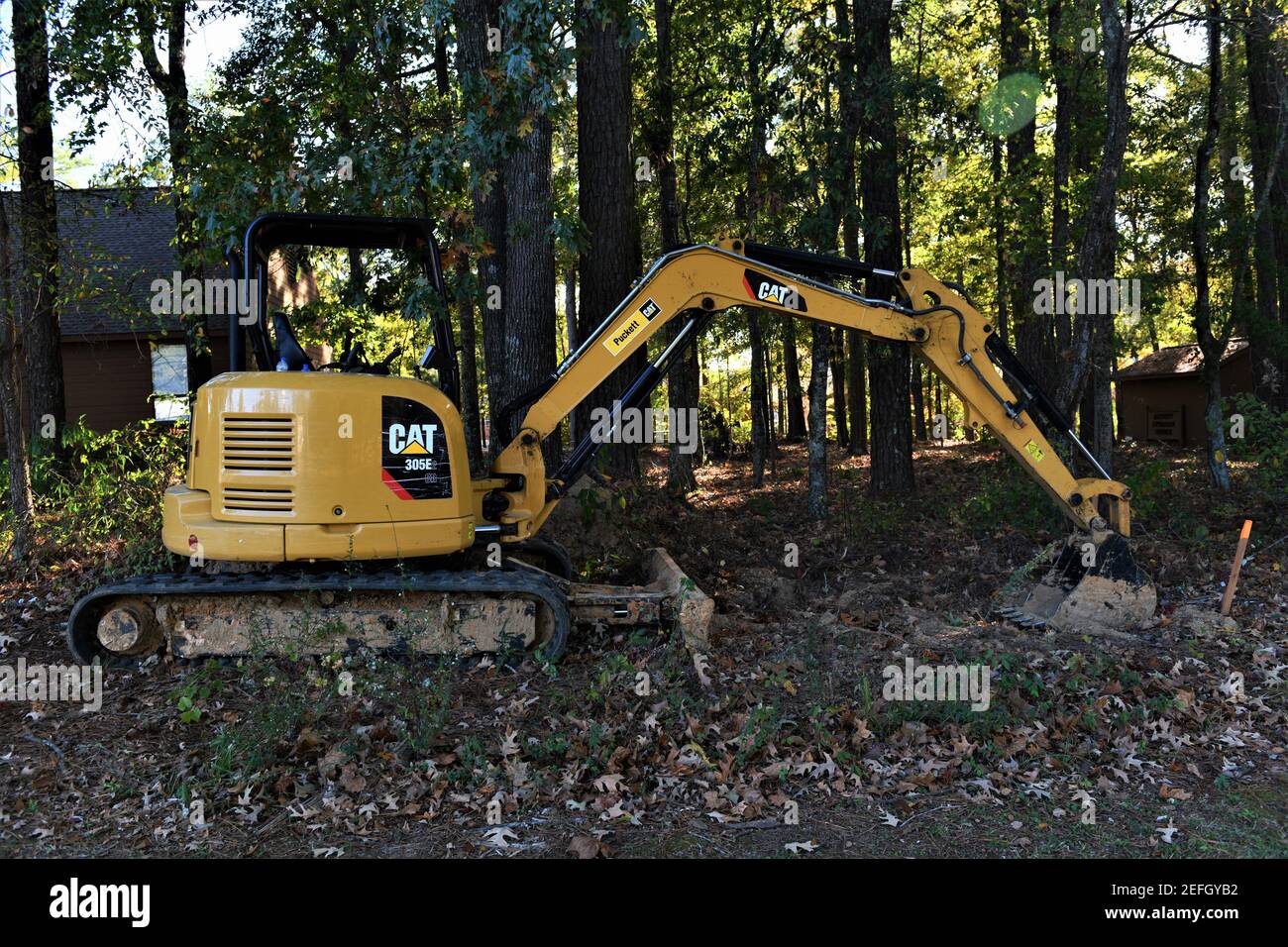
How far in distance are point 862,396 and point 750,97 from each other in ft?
34.8

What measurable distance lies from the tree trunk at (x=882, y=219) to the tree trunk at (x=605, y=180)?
119 inches

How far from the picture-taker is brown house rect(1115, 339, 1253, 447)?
2411 cm

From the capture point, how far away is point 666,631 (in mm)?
7410

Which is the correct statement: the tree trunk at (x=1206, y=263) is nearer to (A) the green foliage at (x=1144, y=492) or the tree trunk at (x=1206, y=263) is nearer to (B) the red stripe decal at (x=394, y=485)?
(A) the green foliage at (x=1144, y=492)

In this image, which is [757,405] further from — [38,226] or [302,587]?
[302,587]

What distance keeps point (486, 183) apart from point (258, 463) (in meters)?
3.25

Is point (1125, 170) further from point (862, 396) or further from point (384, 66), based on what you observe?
point (384, 66)

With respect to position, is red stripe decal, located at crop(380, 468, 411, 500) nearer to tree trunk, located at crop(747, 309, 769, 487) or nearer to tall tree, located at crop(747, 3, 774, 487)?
tall tree, located at crop(747, 3, 774, 487)

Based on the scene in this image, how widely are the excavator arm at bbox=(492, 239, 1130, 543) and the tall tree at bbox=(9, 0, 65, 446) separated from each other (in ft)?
21.3

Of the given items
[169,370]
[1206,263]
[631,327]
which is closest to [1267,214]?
[1206,263]

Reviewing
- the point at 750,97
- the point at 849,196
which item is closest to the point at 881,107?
the point at 849,196

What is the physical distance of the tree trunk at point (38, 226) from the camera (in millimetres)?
10664

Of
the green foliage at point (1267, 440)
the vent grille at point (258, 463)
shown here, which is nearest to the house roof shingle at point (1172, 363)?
the green foliage at point (1267, 440)

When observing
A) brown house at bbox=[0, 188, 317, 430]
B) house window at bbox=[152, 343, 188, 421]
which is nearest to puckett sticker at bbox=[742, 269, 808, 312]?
brown house at bbox=[0, 188, 317, 430]
